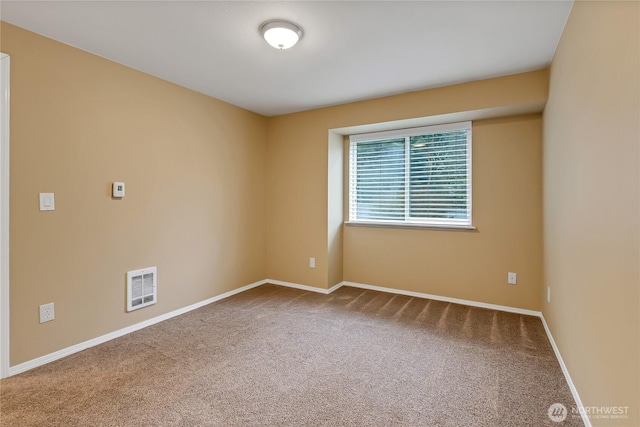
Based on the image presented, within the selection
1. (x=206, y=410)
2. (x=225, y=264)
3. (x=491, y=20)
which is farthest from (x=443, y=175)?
(x=206, y=410)

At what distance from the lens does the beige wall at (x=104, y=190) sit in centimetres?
218

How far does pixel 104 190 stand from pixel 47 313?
101 centimetres

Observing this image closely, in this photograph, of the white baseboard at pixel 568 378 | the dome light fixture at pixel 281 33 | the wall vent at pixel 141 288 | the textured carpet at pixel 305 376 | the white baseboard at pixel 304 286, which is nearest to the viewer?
the white baseboard at pixel 568 378

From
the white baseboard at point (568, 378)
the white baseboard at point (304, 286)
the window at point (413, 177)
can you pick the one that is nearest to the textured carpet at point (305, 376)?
the white baseboard at point (568, 378)

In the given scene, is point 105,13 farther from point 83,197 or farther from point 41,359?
point 41,359

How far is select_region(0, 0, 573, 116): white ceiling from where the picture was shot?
1936 millimetres

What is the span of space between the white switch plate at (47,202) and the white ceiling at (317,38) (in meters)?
1.16

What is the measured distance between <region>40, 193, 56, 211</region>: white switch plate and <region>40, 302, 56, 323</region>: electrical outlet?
2.33 ft

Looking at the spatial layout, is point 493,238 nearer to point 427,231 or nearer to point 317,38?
point 427,231

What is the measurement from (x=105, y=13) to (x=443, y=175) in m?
3.43

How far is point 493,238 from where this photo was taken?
133 inches

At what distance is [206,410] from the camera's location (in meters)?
1.77

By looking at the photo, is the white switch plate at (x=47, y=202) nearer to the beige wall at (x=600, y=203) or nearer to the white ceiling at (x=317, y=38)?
the white ceiling at (x=317, y=38)

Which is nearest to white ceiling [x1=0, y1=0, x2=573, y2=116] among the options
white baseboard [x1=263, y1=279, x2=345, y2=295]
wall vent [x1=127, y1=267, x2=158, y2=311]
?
wall vent [x1=127, y1=267, x2=158, y2=311]
